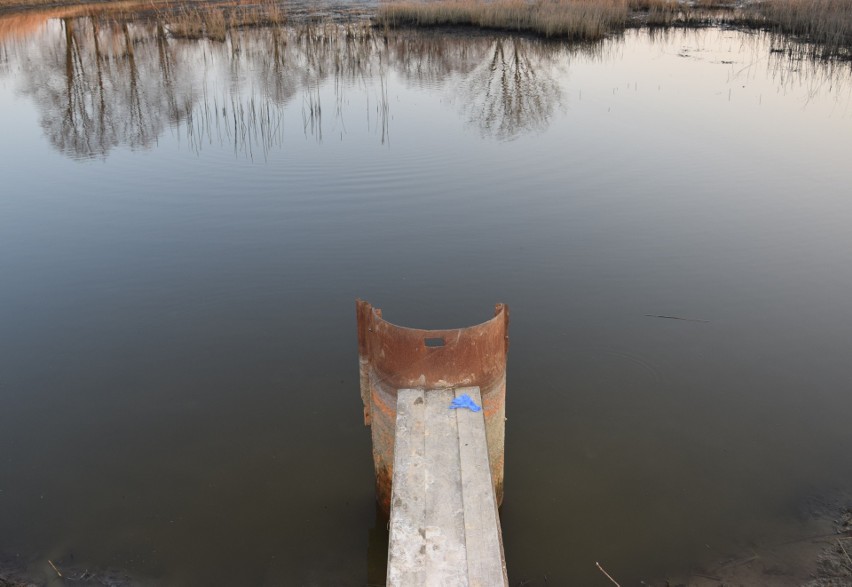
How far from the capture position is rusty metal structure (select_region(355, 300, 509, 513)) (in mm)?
2953

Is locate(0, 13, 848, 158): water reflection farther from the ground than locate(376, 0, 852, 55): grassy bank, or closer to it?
closer to it

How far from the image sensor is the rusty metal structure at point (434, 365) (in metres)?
A: 2.95

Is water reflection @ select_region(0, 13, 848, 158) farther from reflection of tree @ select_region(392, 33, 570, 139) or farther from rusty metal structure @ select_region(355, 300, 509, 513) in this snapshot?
rusty metal structure @ select_region(355, 300, 509, 513)

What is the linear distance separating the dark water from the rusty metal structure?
0.69 metres

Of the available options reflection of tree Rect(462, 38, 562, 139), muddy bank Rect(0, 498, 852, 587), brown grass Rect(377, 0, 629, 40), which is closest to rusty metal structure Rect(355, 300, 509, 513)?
muddy bank Rect(0, 498, 852, 587)

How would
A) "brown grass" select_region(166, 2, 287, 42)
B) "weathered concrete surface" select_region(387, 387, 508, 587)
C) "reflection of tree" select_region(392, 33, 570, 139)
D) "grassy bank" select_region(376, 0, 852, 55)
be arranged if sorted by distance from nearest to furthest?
"weathered concrete surface" select_region(387, 387, 508, 587)
"reflection of tree" select_region(392, 33, 570, 139)
"grassy bank" select_region(376, 0, 852, 55)
"brown grass" select_region(166, 2, 287, 42)

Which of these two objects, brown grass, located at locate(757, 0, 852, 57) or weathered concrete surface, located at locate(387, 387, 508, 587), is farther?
brown grass, located at locate(757, 0, 852, 57)

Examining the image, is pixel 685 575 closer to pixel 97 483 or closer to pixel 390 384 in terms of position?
pixel 390 384

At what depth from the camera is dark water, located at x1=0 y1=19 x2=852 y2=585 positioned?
3.54m

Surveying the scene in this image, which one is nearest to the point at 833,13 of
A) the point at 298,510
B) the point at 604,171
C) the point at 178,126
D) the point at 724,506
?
the point at 604,171

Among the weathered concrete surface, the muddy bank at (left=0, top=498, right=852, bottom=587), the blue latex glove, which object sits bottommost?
the muddy bank at (left=0, top=498, right=852, bottom=587)

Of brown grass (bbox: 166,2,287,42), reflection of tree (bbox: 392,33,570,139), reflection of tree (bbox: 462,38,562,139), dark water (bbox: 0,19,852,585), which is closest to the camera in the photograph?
dark water (bbox: 0,19,852,585)

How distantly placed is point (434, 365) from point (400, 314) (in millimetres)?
2451

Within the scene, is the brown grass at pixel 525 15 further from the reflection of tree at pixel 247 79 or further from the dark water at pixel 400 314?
the dark water at pixel 400 314
